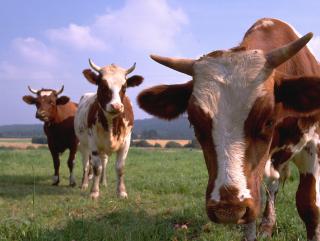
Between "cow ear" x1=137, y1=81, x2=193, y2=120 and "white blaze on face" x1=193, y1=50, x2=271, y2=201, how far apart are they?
42 centimetres

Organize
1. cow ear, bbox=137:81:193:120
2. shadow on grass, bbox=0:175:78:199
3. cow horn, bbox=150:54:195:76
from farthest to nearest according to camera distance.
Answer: shadow on grass, bbox=0:175:78:199, cow ear, bbox=137:81:193:120, cow horn, bbox=150:54:195:76

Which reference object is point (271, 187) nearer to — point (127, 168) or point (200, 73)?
point (200, 73)

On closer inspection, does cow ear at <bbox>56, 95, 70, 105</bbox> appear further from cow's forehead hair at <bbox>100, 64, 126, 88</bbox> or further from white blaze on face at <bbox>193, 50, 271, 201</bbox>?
white blaze on face at <bbox>193, 50, 271, 201</bbox>

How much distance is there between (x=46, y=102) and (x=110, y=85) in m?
4.35

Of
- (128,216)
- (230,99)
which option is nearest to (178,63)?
(230,99)

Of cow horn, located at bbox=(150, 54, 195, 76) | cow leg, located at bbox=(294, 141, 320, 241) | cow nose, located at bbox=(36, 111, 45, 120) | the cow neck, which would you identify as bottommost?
cow leg, located at bbox=(294, 141, 320, 241)

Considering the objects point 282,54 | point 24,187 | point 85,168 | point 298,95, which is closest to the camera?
point 282,54

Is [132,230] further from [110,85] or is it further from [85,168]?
[85,168]

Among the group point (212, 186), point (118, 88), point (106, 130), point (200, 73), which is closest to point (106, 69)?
point (118, 88)

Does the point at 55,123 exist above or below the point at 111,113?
below

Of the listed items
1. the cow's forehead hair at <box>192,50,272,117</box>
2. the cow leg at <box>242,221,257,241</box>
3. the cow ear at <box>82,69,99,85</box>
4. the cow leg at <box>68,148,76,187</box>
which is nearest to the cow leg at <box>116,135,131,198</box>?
the cow ear at <box>82,69,99,85</box>

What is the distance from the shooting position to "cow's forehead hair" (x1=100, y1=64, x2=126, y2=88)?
9922 millimetres

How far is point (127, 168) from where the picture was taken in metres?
17.0

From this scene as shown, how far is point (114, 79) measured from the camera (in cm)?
999
